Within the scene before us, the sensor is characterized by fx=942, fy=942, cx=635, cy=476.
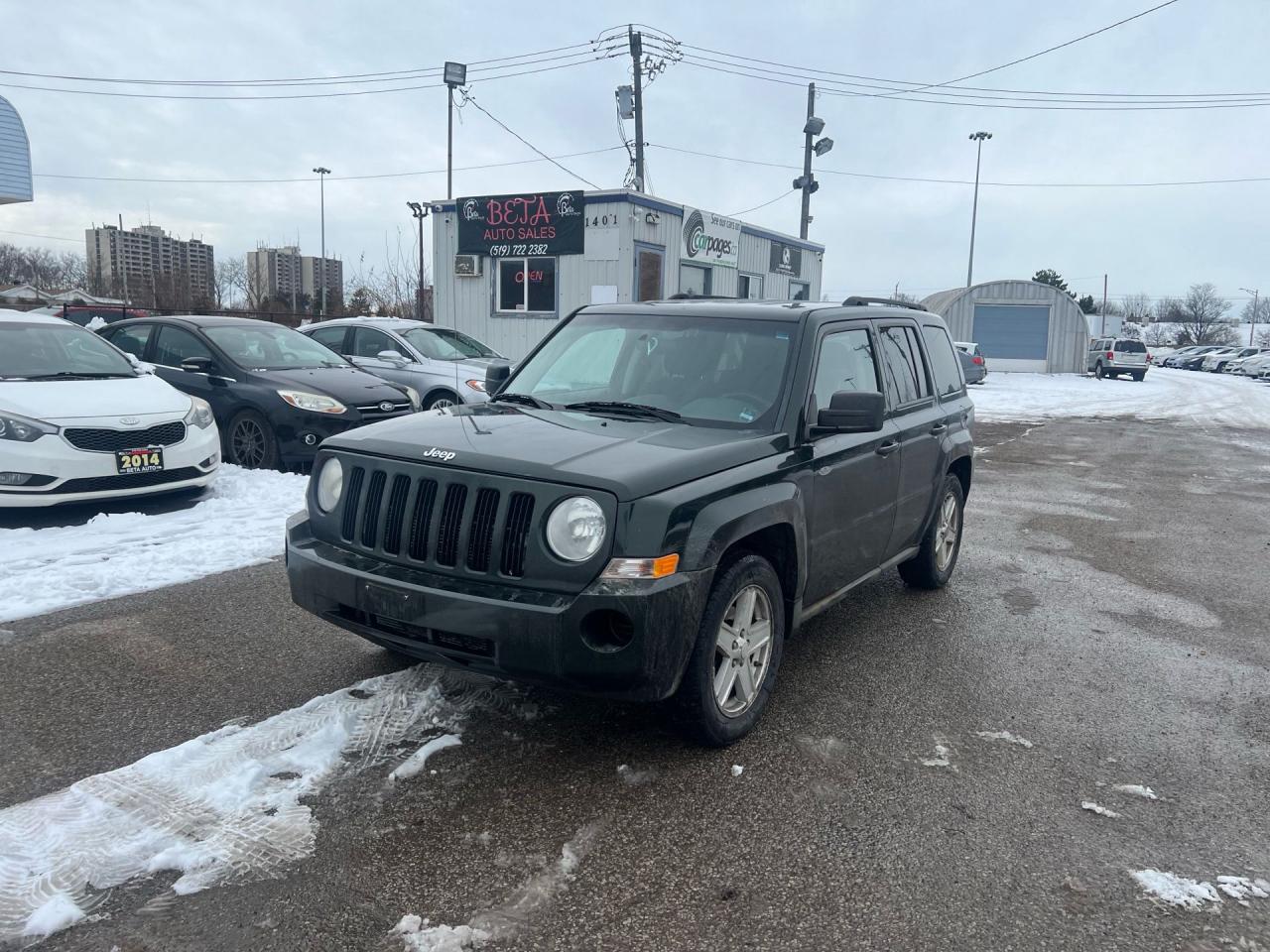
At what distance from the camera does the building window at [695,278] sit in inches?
849

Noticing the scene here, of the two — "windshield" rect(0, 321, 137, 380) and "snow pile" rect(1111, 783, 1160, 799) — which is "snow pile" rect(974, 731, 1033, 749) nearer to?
"snow pile" rect(1111, 783, 1160, 799)

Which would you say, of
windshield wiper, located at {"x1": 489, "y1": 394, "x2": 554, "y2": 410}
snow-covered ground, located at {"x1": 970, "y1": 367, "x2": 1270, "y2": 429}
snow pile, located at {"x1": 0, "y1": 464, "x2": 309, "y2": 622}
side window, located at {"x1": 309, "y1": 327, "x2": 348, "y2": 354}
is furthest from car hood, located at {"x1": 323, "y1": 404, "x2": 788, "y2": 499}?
snow-covered ground, located at {"x1": 970, "y1": 367, "x2": 1270, "y2": 429}

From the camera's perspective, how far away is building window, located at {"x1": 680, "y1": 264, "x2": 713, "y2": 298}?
849 inches

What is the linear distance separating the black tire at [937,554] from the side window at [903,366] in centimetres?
67

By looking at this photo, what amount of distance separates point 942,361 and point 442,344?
8409mm

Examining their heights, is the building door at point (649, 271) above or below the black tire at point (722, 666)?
above

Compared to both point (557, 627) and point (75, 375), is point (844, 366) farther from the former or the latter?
point (75, 375)

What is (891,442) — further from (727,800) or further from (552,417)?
(727,800)

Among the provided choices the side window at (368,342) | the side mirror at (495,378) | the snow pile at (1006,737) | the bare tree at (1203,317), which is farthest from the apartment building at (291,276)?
the bare tree at (1203,317)

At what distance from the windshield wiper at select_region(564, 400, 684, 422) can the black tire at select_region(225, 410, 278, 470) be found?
19.4ft

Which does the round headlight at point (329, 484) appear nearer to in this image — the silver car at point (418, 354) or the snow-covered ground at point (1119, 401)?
the silver car at point (418, 354)

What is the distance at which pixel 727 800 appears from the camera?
3416 mm

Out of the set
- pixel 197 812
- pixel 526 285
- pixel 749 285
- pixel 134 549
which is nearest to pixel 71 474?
pixel 134 549

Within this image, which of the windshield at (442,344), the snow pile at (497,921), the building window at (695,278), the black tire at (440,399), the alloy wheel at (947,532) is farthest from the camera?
the building window at (695,278)
